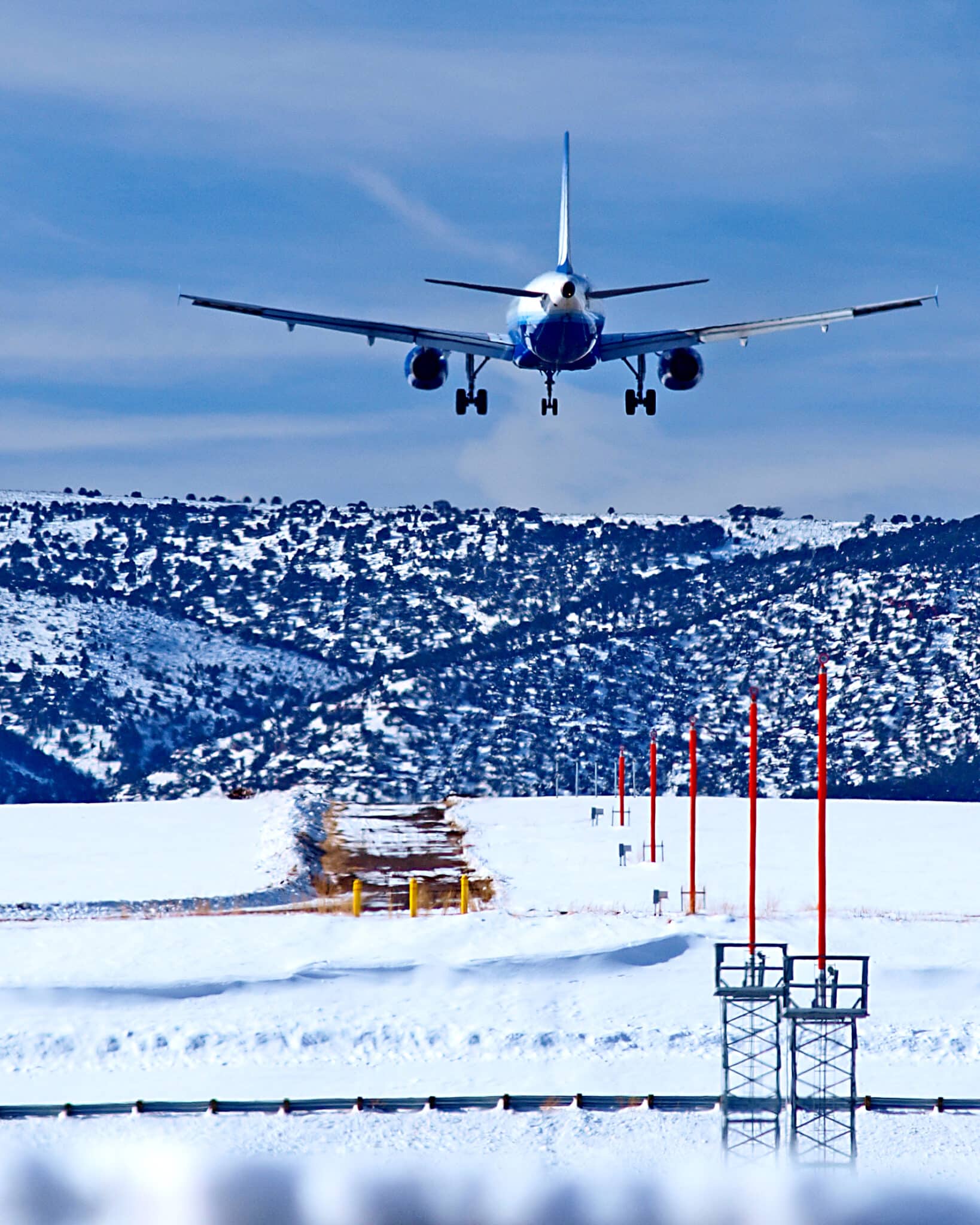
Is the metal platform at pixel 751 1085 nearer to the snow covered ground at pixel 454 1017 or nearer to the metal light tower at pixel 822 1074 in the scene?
the metal light tower at pixel 822 1074

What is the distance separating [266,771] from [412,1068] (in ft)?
452

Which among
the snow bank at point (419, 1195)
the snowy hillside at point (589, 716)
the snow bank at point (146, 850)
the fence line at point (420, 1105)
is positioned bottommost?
the snow bank at point (419, 1195)

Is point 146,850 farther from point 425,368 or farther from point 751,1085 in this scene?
point 751,1085

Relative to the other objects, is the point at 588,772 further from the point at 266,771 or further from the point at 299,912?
the point at 299,912

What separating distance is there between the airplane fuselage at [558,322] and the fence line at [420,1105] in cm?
1872

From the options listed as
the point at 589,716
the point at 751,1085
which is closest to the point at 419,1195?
the point at 751,1085

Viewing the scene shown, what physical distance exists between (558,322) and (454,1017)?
15.8m

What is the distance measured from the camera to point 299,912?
4931cm

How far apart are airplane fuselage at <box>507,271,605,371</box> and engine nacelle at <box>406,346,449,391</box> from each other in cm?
474

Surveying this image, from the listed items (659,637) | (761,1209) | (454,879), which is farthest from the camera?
(659,637)

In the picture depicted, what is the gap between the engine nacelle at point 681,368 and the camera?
167 ft

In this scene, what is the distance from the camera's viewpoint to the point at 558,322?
143 feet

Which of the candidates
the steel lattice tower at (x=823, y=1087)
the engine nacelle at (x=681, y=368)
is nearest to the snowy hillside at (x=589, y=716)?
the engine nacelle at (x=681, y=368)

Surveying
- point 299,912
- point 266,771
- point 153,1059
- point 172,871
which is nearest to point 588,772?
point 266,771
